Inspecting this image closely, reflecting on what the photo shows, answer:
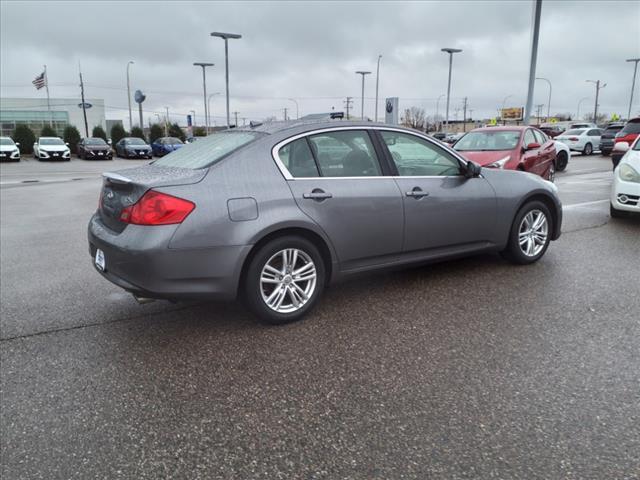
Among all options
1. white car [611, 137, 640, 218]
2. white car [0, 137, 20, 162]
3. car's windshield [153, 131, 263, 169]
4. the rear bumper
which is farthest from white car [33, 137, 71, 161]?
the rear bumper

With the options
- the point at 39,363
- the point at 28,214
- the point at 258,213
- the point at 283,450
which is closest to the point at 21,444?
the point at 39,363

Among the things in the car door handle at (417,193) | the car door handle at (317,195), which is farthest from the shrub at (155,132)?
the car door handle at (317,195)

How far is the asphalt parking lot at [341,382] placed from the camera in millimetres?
2379

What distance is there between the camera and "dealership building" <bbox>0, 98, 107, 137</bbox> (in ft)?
272

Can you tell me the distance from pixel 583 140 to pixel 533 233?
83.4ft

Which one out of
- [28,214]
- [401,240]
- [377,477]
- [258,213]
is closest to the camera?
[377,477]

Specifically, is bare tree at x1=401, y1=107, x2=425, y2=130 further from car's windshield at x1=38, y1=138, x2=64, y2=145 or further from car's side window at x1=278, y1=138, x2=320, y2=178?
car's side window at x1=278, y1=138, x2=320, y2=178

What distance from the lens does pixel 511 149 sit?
441 inches

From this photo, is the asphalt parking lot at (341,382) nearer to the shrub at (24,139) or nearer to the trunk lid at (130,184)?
the trunk lid at (130,184)

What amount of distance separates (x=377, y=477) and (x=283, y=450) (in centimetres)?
48

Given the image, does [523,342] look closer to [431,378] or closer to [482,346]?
[482,346]

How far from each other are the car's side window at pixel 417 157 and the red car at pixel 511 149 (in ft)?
20.1

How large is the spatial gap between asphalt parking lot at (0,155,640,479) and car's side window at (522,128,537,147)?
278 inches

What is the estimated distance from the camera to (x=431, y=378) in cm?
309
